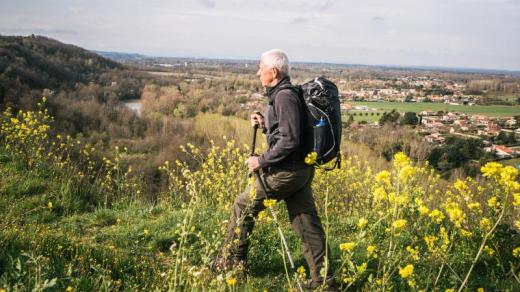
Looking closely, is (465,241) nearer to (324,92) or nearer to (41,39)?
(324,92)

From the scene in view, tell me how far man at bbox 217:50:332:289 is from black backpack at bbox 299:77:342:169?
0.07m

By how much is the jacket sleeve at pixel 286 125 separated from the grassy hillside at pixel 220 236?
376 millimetres

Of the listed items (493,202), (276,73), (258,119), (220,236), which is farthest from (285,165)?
(493,202)

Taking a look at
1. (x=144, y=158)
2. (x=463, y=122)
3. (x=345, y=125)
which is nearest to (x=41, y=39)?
(x=144, y=158)

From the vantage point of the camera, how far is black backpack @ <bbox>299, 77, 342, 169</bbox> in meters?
3.26

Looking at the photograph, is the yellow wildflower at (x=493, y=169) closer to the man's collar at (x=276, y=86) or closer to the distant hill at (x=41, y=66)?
the man's collar at (x=276, y=86)

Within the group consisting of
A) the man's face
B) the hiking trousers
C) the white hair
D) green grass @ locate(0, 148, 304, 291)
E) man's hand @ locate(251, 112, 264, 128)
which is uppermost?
the white hair

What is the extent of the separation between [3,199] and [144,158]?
31881 millimetres

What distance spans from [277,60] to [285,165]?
945mm

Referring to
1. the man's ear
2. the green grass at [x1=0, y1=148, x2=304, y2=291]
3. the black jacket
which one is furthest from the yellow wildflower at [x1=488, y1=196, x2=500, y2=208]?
the man's ear

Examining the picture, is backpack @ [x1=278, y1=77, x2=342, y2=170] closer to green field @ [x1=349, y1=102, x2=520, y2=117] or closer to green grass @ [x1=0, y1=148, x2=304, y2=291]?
green grass @ [x1=0, y1=148, x2=304, y2=291]

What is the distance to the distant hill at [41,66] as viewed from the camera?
45.3 meters

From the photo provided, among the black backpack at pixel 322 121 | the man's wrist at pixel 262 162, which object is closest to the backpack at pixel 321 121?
the black backpack at pixel 322 121

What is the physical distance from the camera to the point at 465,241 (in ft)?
14.3
